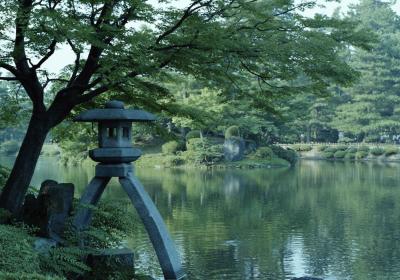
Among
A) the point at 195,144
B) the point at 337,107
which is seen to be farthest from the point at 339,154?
the point at 195,144

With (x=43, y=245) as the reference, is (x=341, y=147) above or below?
above

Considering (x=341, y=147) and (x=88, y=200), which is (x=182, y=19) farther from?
(x=341, y=147)

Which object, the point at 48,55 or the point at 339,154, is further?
the point at 339,154

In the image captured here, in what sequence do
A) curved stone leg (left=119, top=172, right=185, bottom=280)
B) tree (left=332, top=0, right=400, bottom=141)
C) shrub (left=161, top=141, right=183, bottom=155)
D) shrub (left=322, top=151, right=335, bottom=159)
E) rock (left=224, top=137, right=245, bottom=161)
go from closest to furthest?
curved stone leg (left=119, top=172, right=185, bottom=280), rock (left=224, top=137, right=245, bottom=161), shrub (left=161, top=141, right=183, bottom=155), shrub (left=322, top=151, right=335, bottom=159), tree (left=332, top=0, right=400, bottom=141)

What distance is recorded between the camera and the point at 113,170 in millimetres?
7461

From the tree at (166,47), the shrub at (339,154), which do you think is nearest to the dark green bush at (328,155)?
the shrub at (339,154)

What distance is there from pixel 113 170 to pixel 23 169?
1.67m

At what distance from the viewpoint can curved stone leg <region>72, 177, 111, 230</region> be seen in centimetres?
756

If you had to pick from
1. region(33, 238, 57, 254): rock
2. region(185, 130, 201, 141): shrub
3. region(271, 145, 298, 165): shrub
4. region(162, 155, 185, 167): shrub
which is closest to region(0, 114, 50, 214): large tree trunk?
region(33, 238, 57, 254): rock

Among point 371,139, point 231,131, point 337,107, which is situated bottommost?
point 371,139

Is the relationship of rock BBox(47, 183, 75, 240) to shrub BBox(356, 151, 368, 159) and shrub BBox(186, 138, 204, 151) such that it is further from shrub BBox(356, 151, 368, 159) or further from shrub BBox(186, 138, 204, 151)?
shrub BBox(356, 151, 368, 159)

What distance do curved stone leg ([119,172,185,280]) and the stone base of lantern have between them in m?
0.08

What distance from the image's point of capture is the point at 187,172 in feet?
112

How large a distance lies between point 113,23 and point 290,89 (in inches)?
120
